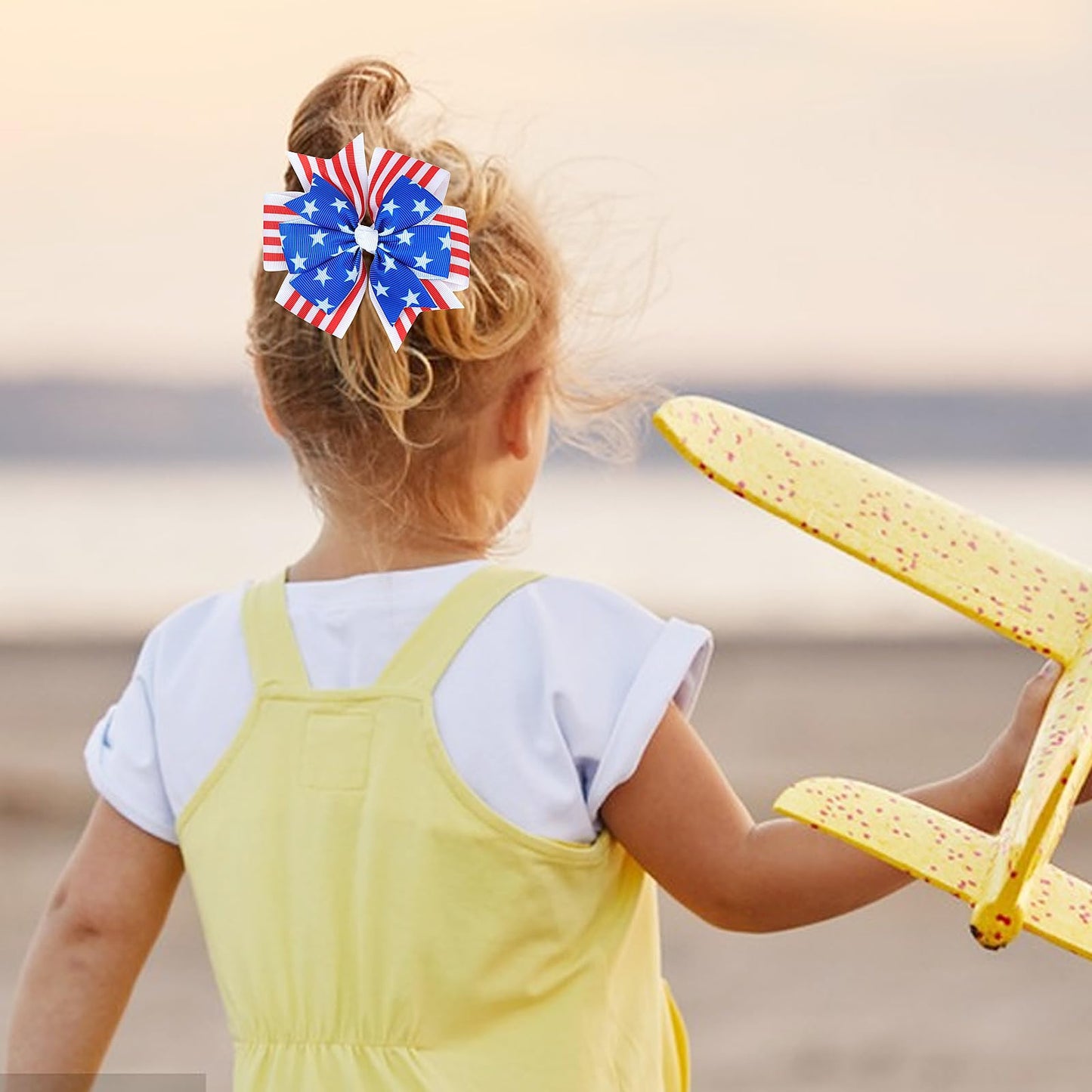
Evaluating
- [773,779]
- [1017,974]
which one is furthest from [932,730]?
[1017,974]

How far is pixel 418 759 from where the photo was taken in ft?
6.95

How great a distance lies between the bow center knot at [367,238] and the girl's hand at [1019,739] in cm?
78

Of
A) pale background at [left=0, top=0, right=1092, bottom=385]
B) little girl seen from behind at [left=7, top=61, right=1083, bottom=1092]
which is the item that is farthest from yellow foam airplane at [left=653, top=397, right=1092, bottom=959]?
pale background at [left=0, top=0, right=1092, bottom=385]

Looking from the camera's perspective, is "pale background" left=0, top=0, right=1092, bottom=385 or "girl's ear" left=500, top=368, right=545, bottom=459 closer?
"girl's ear" left=500, top=368, right=545, bottom=459

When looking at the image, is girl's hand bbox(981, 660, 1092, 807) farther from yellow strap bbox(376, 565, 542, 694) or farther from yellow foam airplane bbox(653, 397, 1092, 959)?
yellow strap bbox(376, 565, 542, 694)

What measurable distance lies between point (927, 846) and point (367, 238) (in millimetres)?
853

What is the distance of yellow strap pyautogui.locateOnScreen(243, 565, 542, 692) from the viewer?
2148mm

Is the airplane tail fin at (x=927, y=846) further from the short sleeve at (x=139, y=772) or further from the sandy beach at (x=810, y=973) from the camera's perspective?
the sandy beach at (x=810, y=973)

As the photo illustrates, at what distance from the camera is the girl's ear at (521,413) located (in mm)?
2271

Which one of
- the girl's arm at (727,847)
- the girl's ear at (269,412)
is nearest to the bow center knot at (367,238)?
the girl's ear at (269,412)

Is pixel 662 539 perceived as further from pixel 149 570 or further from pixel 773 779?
pixel 773 779

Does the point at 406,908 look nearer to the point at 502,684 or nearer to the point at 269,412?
the point at 502,684

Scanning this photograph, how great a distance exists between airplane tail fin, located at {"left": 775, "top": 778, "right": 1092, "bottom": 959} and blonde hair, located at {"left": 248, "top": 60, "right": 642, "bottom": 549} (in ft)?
1.78

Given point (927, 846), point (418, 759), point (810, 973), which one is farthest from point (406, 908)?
point (810, 973)
